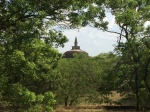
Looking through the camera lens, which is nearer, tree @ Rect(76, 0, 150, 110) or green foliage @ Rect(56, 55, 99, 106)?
tree @ Rect(76, 0, 150, 110)

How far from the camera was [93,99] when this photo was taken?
2719 centimetres

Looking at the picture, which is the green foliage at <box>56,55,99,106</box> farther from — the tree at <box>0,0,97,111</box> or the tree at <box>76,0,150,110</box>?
the tree at <box>0,0,97,111</box>

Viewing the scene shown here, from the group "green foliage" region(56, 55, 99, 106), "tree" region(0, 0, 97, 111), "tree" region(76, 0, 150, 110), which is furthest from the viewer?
"green foliage" region(56, 55, 99, 106)

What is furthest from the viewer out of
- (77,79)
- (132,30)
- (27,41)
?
(77,79)

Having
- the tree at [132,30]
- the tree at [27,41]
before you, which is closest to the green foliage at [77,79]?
the tree at [132,30]

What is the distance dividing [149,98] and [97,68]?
11.6 meters

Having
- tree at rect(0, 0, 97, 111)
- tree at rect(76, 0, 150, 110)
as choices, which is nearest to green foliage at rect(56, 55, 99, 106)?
tree at rect(76, 0, 150, 110)

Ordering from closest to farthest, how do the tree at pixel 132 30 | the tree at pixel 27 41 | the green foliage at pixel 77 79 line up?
the tree at pixel 27 41 < the tree at pixel 132 30 < the green foliage at pixel 77 79

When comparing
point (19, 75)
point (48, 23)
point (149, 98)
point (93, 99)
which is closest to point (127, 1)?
point (149, 98)

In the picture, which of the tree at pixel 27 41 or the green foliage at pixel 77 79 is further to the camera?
the green foliage at pixel 77 79

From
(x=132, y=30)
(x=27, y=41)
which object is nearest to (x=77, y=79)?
(x=132, y=30)

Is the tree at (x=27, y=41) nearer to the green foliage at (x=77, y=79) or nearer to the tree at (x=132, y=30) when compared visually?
the tree at (x=132, y=30)

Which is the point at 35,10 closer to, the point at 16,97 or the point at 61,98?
the point at 16,97

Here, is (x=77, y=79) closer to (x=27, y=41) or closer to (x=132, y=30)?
(x=132, y=30)
